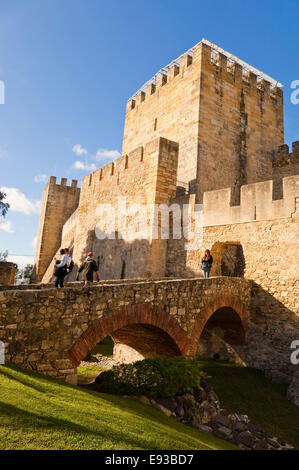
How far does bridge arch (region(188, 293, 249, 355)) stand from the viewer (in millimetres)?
8969

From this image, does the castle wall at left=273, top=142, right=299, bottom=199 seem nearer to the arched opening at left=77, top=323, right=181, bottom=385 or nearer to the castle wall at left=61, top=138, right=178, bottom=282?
the castle wall at left=61, top=138, right=178, bottom=282

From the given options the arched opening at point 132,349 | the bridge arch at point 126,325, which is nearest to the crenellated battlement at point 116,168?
the arched opening at point 132,349

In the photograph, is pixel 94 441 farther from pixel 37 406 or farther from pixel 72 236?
pixel 72 236

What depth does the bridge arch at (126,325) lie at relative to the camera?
248 inches

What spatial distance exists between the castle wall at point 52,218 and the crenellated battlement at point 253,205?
18493 millimetres

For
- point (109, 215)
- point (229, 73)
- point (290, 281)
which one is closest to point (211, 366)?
point (290, 281)

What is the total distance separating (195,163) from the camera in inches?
581

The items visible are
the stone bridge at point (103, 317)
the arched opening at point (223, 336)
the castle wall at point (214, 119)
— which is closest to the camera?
the stone bridge at point (103, 317)

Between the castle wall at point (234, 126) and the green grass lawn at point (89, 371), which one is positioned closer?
the green grass lawn at point (89, 371)

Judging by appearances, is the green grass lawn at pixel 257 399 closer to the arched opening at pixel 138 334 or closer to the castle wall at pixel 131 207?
the arched opening at pixel 138 334

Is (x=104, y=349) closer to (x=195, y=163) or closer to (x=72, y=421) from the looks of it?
(x=195, y=163)

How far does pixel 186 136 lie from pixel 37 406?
45.0 feet

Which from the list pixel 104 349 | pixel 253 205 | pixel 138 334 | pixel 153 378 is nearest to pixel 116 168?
pixel 253 205

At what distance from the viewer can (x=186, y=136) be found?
51.2 ft
